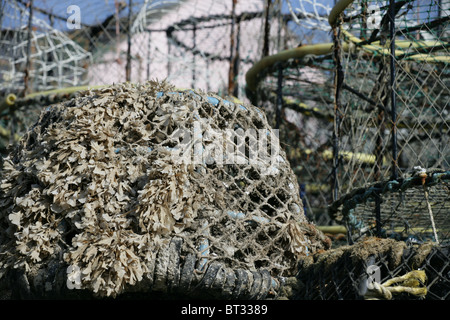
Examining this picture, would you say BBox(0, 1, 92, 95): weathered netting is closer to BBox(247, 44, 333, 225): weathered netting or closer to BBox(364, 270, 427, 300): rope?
BBox(247, 44, 333, 225): weathered netting

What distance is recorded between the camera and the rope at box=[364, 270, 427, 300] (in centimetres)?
217

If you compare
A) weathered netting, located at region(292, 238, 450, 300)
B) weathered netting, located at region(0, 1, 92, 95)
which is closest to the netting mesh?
weathered netting, located at region(292, 238, 450, 300)

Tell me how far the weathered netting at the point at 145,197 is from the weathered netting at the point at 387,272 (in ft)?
1.15

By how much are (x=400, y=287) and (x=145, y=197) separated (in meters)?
1.04

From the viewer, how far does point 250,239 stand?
2695mm

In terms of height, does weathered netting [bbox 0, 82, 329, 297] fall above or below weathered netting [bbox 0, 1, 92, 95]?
above

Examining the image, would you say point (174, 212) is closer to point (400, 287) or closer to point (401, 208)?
point (400, 287)

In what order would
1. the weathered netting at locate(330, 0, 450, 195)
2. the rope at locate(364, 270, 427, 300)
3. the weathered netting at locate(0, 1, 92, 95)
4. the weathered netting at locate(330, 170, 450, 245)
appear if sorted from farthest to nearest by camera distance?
the weathered netting at locate(0, 1, 92, 95) < the weathered netting at locate(330, 0, 450, 195) < the weathered netting at locate(330, 170, 450, 245) < the rope at locate(364, 270, 427, 300)

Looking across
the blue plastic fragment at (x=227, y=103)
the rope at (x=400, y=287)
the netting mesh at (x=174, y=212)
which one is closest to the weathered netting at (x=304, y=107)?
the netting mesh at (x=174, y=212)

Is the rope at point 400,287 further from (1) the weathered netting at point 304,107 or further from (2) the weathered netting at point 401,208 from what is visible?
(1) the weathered netting at point 304,107

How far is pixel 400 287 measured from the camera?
86.3 inches

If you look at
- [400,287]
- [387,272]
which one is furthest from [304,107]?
[400,287]

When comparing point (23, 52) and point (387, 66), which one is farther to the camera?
point (23, 52)

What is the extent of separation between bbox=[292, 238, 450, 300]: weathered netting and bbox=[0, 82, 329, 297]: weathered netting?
35cm
